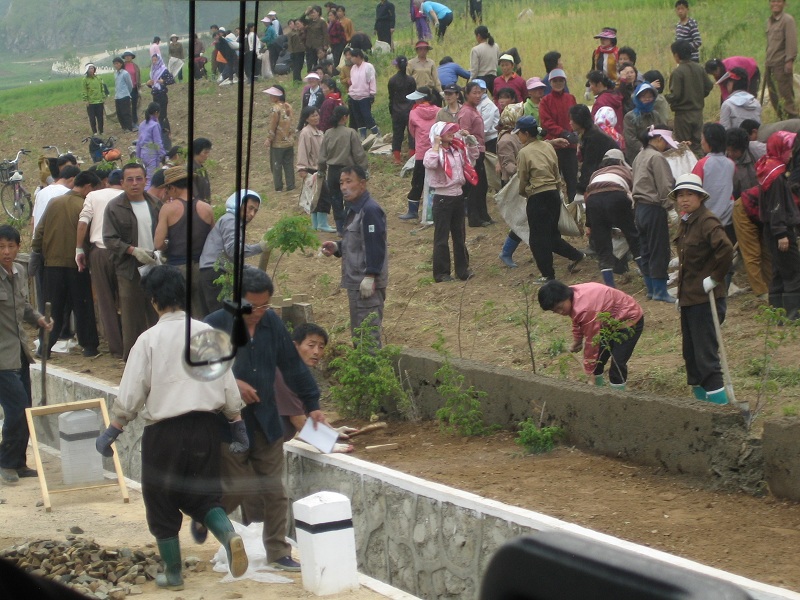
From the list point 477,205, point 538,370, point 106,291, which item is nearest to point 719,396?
point 538,370

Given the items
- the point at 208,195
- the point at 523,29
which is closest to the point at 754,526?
the point at 208,195

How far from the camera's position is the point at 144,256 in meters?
10.7

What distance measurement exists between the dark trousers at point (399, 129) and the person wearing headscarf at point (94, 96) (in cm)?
546

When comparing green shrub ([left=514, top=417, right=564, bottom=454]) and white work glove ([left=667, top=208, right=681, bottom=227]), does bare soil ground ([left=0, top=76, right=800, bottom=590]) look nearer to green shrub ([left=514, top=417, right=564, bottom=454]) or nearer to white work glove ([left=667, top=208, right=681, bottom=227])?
green shrub ([left=514, top=417, right=564, bottom=454])

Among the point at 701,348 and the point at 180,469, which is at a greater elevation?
the point at 701,348

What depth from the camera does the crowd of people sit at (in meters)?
Result: 6.34

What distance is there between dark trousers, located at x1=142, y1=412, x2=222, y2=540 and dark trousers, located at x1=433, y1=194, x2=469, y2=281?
669 cm

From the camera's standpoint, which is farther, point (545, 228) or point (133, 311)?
point (545, 228)

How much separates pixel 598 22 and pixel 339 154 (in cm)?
823

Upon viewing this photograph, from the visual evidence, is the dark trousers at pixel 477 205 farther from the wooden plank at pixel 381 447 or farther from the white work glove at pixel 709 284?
the white work glove at pixel 709 284

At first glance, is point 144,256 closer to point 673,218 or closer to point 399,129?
point 673,218

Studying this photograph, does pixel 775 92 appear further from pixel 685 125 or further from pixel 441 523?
pixel 441 523

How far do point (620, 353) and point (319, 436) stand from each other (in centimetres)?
236

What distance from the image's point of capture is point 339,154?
14891mm
